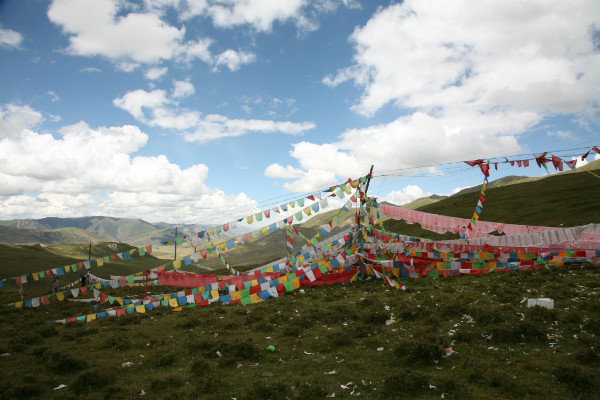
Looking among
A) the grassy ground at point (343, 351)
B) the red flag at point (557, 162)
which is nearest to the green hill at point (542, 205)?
the red flag at point (557, 162)

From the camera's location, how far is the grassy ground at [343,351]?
7559mm

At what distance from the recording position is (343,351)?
33.5ft

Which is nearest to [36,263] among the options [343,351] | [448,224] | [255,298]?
[255,298]

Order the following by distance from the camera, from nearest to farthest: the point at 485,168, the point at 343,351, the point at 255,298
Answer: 1. the point at 343,351
2. the point at 255,298
3. the point at 485,168

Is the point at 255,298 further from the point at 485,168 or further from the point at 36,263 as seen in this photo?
the point at 36,263

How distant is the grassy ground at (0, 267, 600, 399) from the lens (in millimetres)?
7559

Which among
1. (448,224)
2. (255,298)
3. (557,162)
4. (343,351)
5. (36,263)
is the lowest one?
(343,351)

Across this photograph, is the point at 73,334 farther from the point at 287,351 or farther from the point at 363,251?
the point at 363,251

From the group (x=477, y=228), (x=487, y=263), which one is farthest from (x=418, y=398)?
(x=477, y=228)

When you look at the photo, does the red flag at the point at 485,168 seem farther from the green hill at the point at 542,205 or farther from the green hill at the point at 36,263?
the green hill at the point at 36,263

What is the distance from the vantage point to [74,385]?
28.2 ft

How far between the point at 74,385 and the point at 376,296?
12.7m

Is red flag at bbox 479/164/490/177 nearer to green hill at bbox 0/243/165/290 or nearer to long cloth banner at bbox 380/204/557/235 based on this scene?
long cloth banner at bbox 380/204/557/235

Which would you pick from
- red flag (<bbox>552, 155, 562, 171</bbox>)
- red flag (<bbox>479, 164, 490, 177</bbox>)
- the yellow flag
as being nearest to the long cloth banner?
red flag (<bbox>479, 164, 490, 177</bbox>)
